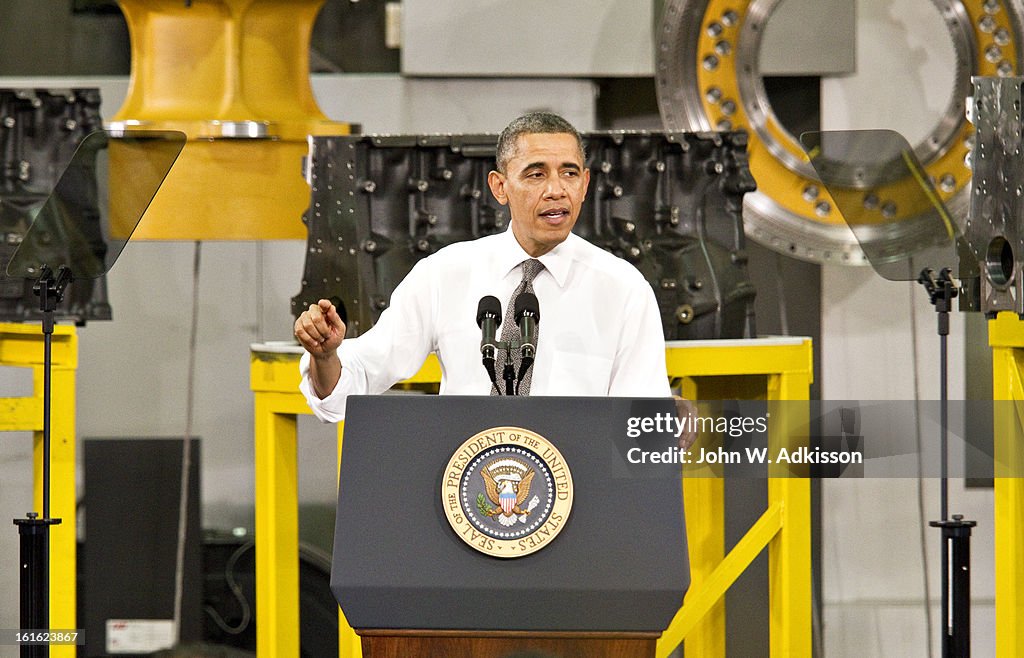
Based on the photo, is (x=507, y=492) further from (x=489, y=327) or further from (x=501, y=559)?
(x=489, y=327)

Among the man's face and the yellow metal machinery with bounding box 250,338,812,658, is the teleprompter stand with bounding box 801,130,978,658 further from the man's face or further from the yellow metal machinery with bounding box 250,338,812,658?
the man's face

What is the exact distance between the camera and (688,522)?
340 centimetres

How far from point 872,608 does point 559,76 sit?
2.09 m

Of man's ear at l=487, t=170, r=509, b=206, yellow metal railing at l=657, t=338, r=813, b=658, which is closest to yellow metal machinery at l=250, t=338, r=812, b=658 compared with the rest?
yellow metal railing at l=657, t=338, r=813, b=658

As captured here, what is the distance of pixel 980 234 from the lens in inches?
106

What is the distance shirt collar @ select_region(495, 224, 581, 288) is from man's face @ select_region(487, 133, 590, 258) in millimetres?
85

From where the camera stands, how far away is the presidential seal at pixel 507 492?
189 cm

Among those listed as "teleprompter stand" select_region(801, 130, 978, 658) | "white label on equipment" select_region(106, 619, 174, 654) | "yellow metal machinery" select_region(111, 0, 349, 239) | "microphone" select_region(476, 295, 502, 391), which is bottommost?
"white label on equipment" select_region(106, 619, 174, 654)

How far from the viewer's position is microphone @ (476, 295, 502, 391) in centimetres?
201

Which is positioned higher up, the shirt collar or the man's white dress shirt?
the shirt collar

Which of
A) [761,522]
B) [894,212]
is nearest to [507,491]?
[894,212]

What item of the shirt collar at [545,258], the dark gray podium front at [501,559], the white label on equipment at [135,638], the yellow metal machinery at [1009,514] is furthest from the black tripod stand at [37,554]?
the yellow metal machinery at [1009,514]

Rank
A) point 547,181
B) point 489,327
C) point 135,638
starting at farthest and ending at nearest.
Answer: point 135,638
point 547,181
point 489,327

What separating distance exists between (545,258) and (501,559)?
0.93 metres
